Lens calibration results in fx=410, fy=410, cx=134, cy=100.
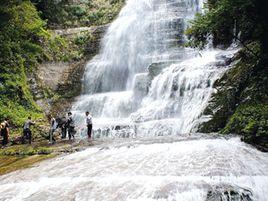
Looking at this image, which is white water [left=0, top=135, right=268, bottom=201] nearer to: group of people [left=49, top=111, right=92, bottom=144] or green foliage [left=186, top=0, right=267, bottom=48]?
green foliage [left=186, top=0, right=267, bottom=48]

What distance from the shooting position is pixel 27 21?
2962cm

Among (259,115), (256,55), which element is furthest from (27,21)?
(259,115)

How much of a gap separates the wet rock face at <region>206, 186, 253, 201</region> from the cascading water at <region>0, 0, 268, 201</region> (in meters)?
0.02

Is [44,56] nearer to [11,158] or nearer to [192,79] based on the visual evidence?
[192,79]

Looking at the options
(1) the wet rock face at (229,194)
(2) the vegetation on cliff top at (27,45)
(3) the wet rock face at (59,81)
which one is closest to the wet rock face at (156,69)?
(3) the wet rock face at (59,81)

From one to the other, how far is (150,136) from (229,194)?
1025 cm

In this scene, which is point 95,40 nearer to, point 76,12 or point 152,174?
point 76,12

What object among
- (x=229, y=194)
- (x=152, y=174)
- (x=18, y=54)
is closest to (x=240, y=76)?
(x=152, y=174)

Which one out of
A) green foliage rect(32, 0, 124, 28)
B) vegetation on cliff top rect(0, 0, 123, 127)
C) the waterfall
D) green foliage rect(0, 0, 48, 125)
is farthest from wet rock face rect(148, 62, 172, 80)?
green foliage rect(32, 0, 124, 28)

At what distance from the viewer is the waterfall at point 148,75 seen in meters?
19.4

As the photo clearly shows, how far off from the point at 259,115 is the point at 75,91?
57.2 feet

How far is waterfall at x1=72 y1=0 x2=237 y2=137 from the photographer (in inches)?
763

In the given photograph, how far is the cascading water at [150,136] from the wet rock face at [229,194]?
0.06 ft

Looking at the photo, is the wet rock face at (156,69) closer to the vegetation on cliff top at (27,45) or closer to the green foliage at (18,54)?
the vegetation on cliff top at (27,45)
